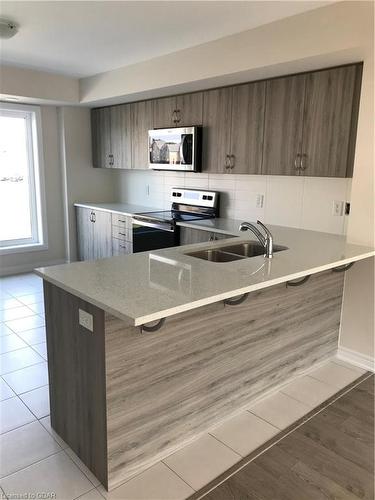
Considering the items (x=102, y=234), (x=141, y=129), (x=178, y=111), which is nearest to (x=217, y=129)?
(x=178, y=111)

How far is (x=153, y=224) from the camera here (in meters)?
4.28

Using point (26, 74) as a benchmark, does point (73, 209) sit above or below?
below

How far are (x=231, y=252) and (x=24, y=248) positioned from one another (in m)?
3.53

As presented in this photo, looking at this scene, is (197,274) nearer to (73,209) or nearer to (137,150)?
(137,150)

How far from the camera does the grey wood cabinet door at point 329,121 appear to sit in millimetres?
2770

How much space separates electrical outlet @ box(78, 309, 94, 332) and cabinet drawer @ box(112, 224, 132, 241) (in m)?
2.83

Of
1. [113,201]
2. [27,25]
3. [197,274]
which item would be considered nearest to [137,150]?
[113,201]

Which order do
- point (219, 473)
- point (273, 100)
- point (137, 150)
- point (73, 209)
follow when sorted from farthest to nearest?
point (73, 209), point (137, 150), point (273, 100), point (219, 473)

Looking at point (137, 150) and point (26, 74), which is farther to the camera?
point (137, 150)

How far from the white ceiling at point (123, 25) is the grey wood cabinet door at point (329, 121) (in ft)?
1.67

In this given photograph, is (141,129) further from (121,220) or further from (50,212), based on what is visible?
(50,212)

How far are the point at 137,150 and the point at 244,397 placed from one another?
322 cm

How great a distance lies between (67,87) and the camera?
4.72 m

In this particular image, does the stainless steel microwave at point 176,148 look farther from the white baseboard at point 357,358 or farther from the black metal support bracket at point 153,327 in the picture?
the black metal support bracket at point 153,327
